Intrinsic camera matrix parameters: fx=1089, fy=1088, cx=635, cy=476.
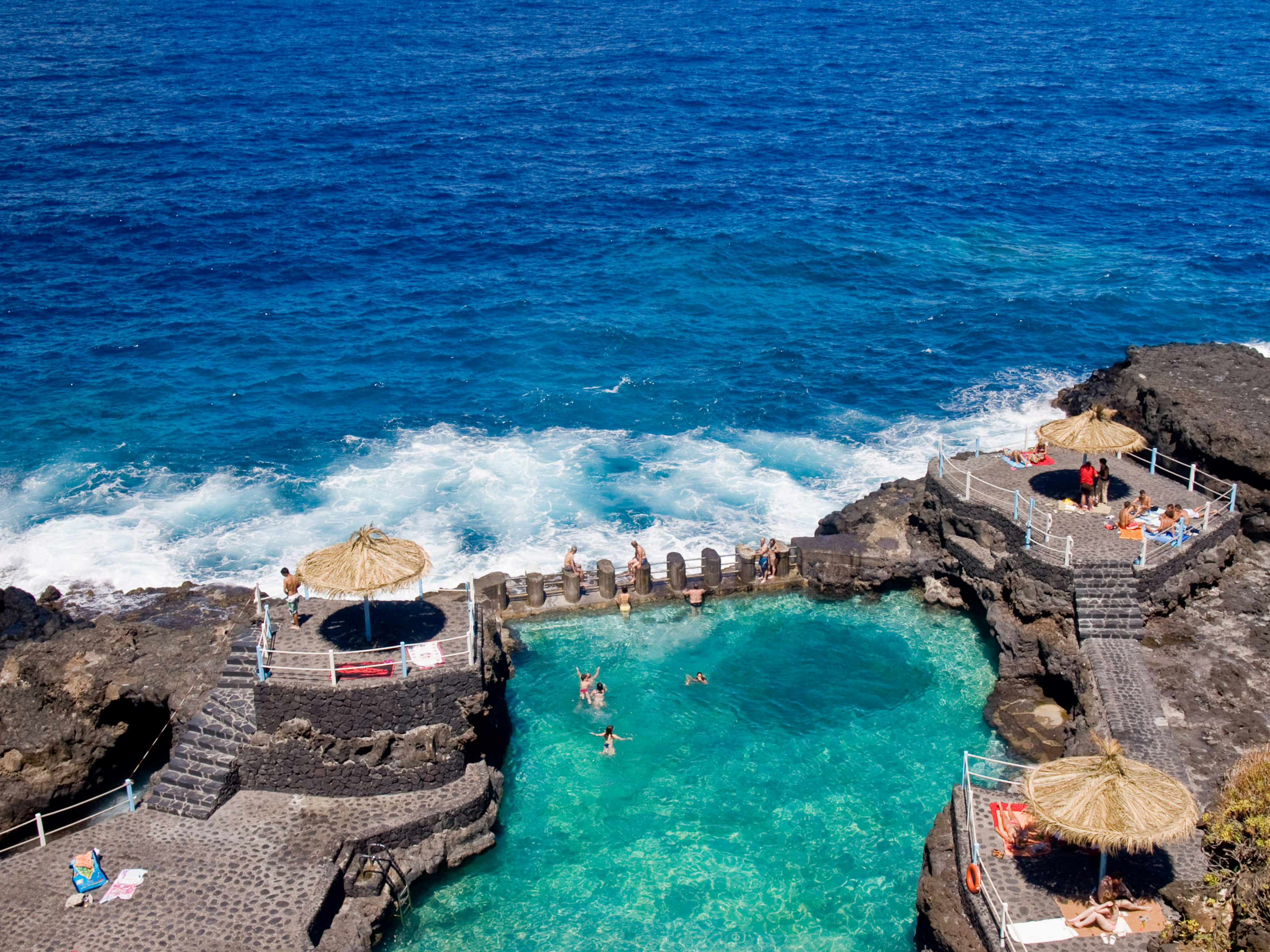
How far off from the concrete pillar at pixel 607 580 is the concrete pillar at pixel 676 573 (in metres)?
1.87

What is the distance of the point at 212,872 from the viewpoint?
24.1m

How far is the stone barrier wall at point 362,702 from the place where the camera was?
87.0 feet

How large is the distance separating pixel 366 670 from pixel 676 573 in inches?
518

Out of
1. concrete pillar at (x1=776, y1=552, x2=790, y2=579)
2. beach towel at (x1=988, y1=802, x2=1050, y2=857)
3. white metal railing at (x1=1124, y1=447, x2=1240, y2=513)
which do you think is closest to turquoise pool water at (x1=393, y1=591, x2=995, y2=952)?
concrete pillar at (x1=776, y1=552, x2=790, y2=579)

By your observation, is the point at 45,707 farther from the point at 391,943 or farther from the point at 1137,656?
the point at 1137,656

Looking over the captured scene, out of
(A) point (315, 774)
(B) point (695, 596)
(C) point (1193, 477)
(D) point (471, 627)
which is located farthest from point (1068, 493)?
(A) point (315, 774)

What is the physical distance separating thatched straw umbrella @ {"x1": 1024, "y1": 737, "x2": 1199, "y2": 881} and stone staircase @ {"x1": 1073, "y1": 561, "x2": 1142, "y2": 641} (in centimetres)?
1022

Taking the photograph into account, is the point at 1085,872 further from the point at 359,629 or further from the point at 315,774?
the point at 359,629

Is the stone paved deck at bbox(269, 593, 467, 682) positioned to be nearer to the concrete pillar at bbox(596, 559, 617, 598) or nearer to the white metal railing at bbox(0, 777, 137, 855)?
the white metal railing at bbox(0, 777, 137, 855)

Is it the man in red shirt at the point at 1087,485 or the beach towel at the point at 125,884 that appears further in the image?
the man in red shirt at the point at 1087,485

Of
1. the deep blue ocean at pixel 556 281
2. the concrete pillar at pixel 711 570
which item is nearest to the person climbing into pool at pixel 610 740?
the concrete pillar at pixel 711 570

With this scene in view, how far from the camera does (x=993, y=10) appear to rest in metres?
145

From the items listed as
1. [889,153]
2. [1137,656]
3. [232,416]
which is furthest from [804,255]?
[1137,656]

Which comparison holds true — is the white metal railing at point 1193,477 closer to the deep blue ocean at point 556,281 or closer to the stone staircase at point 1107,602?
the stone staircase at point 1107,602
